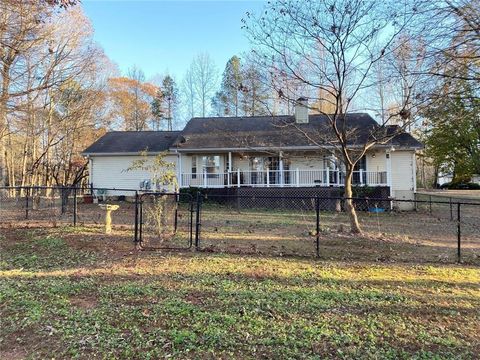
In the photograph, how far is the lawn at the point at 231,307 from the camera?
10.9 feet

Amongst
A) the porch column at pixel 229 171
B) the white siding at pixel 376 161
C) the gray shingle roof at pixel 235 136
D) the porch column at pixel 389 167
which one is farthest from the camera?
the white siding at pixel 376 161

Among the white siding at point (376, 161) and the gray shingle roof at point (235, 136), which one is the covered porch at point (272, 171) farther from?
the gray shingle roof at point (235, 136)

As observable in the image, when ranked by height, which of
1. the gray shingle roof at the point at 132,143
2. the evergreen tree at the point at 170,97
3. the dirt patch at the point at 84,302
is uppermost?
the evergreen tree at the point at 170,97

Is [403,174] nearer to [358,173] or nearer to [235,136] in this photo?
[358,173]

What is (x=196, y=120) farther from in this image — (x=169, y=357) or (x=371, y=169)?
(x=169, y=357)

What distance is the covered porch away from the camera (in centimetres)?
1805

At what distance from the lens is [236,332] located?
11.8 ft

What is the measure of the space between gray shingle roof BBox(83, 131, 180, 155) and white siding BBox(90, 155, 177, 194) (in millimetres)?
483

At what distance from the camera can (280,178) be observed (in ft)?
60.0

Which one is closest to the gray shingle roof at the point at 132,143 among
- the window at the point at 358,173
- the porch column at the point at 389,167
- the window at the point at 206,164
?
the window at the point at 206,164

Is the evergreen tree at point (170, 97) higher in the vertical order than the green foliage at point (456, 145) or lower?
higher

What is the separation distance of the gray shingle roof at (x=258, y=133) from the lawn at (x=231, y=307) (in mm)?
11764

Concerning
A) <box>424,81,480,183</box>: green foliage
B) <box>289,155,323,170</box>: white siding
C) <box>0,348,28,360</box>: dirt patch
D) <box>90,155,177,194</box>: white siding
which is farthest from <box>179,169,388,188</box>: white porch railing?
<box>0,348,28,360</box>: dirt patch

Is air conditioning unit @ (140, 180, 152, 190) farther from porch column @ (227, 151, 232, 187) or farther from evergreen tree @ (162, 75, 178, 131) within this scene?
evergreen tree @ (162, 75, 178, 131)
